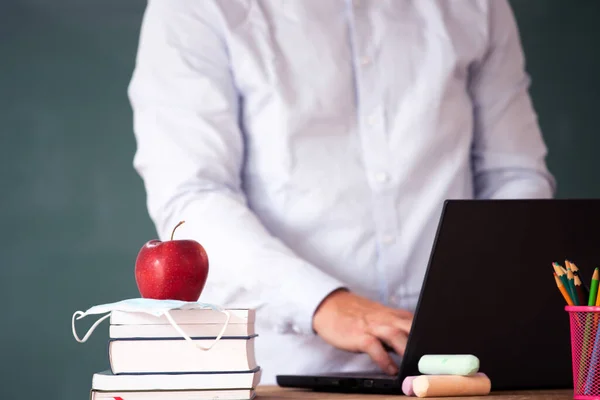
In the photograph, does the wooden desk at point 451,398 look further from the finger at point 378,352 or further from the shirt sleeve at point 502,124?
the shirt sleeve at point 502,124

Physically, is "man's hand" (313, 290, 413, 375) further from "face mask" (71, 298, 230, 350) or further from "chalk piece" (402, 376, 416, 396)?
"face mask" (71, 298, 230, 350)

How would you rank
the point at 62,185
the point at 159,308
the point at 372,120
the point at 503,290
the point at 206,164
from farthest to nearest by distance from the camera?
the point at 62,185
the point at 372,120
the point at 206,164
the point at 503,290
the point at 159,308

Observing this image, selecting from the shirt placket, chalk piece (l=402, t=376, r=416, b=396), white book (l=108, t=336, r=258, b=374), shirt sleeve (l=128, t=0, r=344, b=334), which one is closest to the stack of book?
white book (l=108, t=336, r=258, b=374)

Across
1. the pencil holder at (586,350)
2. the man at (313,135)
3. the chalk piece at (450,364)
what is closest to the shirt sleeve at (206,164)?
the man at (313,135)

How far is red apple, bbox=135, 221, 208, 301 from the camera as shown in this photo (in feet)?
2.82

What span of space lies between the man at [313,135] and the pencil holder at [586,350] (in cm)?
65

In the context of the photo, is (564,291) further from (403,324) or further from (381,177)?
(381,177)

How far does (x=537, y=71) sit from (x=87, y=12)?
187 centimetres

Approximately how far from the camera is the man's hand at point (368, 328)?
1067mm

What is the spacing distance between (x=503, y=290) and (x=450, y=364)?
0.12 meters

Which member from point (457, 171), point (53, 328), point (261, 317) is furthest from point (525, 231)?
point (53, 328)

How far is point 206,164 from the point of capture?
1.45 metres

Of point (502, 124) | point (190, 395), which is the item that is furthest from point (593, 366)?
point (502, 124)

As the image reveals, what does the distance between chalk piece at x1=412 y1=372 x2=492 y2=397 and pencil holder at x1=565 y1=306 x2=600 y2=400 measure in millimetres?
103
